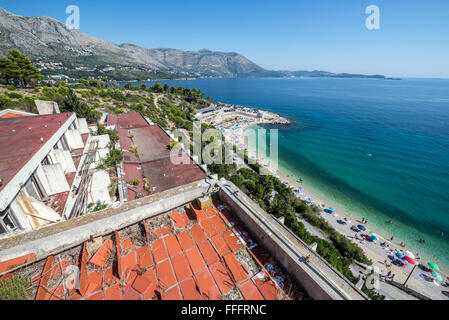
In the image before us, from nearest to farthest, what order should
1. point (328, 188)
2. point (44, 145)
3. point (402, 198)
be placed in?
1. point (44, 145)
2. point (402, 198)
3. point (328, 188)

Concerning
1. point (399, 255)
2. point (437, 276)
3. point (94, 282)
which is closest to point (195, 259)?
point (94, 282)

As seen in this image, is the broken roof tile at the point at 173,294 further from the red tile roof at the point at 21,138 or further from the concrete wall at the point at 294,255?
the red tile roof at the point at 21,138

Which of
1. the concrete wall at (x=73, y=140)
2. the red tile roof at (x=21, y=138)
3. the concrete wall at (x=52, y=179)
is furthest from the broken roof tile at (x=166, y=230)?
the concrete wall at (x=73, y=140)

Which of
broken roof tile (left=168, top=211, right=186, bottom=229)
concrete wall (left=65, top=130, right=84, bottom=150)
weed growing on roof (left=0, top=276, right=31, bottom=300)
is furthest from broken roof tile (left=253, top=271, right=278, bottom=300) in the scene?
concrete wall (left=65, top=130, right=84, bottom=150)

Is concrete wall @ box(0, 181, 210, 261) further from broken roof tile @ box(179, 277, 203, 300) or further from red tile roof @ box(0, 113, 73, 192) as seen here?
broken roof tile @ box(179, 277, 203, 300)

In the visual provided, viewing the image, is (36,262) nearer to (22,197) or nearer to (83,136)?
(22,197)

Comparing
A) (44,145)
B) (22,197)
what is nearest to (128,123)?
(44,145)

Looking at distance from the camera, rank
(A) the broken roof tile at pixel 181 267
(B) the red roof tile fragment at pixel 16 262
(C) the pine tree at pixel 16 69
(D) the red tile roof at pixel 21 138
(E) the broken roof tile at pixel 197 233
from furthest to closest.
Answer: (C) the pine tree at pixel 16 69
(D) the red tile roof at pixel 21 138
(E) the broken roof tile at pixel 197 233
(A) the broken roof tile at pixel 181 267
(B) the red roof tile fragment at pixel 16 262
